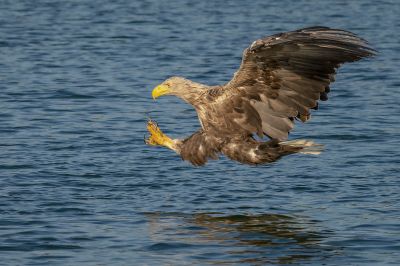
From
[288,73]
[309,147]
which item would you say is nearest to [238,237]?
[309,147]

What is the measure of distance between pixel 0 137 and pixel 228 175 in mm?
2840

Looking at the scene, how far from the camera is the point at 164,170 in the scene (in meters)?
10.7

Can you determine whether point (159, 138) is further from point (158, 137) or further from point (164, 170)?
point (164, 170)

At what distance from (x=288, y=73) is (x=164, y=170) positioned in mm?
2371

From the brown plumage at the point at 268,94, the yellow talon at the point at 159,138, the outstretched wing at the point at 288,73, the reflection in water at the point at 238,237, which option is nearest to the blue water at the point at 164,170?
→ the reflection in water at the point at 238,237

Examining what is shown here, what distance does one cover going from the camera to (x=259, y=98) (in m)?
8.94

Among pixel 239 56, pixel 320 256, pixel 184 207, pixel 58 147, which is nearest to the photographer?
pixel 320 256

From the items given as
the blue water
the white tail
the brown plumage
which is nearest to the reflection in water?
the blue water

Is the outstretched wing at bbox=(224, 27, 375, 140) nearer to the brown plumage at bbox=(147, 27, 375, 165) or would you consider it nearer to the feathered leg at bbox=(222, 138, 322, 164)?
the brown plumage at bbox=(147, 27, 375, 165)

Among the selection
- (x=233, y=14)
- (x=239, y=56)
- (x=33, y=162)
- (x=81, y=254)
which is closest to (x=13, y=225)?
(x=81, y=254)

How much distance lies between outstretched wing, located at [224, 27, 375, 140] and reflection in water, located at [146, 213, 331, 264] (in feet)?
2.36

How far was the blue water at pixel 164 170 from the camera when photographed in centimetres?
840

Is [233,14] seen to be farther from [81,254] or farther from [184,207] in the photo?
[81,254]

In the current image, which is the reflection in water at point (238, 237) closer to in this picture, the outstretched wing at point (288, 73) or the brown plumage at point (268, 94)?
the brown plumage at point (268, 94)
